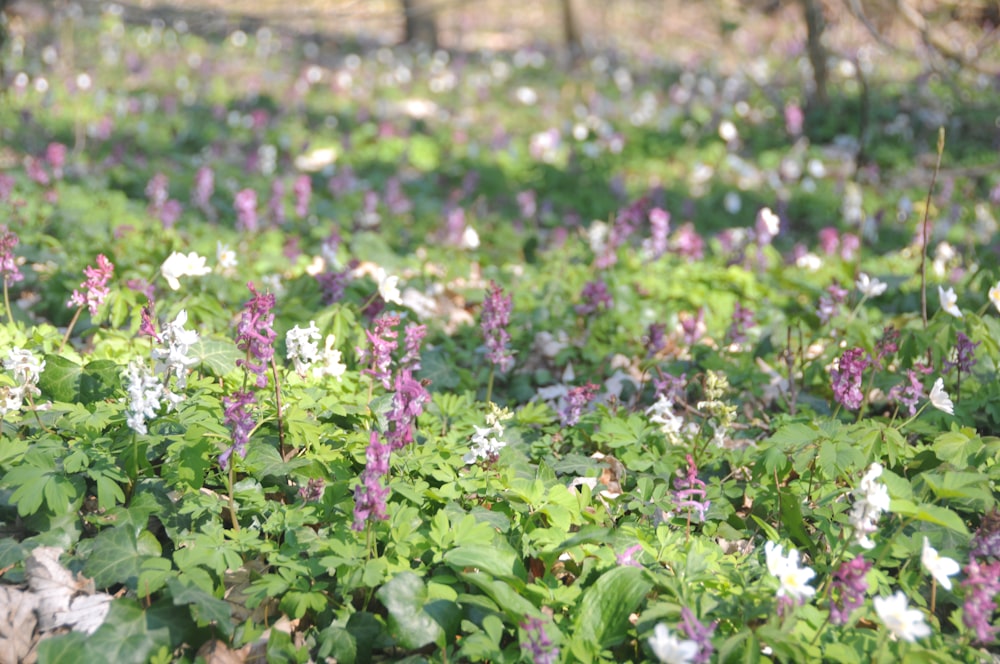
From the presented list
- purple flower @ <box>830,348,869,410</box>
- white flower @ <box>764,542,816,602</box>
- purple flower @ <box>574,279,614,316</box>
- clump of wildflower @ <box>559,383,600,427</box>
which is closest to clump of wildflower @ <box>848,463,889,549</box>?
white flower @ <box>764,542,816,602</box>

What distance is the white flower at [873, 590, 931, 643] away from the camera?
2.24 metres

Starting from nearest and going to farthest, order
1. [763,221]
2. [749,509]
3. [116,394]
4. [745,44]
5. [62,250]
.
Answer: [116,394]
[749,509]
[62,250]
[763,221]
[745,44]

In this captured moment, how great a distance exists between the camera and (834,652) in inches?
93.4

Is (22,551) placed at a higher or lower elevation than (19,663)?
higher

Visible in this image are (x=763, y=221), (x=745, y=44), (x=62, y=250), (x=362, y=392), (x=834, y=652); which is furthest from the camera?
(x=745, y=44)

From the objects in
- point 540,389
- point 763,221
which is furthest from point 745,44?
point 540,389

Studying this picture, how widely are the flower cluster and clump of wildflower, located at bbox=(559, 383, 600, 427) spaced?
6.59 ft

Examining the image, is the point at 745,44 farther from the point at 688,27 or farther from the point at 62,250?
the point at 62,250

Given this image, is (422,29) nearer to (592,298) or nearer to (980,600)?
(592,298)

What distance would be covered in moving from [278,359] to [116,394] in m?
0.74

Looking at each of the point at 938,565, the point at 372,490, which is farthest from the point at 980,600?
the point at 372,490

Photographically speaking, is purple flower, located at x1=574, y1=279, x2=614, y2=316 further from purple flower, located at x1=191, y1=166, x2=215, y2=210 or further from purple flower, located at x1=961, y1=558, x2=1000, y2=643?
purple flower, located at x1=191, y1=166, x2=215, y2=210

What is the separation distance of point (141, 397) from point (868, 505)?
2.27 m

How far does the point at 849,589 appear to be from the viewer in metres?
2.35
